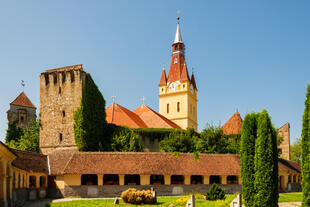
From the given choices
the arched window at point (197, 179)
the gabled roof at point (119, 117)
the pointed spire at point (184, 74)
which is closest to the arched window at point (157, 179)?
the arched window at point (197, 179)

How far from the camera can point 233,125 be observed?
48500mm

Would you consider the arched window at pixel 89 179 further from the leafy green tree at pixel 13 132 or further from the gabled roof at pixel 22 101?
the gabled roof at pixel 22 101

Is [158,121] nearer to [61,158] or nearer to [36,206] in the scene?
[61,158]

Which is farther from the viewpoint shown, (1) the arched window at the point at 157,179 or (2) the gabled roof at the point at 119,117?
(2) the gabled roof at the point at 119,117

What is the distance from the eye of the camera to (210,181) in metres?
33.5

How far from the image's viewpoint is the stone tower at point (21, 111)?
57.8 metres

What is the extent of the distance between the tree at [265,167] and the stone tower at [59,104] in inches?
849

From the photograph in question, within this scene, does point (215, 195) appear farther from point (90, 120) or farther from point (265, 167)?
point (90, 120)

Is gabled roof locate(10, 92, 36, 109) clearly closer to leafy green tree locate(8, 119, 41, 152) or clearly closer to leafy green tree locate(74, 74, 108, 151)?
leafy green tree locate(8, 119, 41, 152)

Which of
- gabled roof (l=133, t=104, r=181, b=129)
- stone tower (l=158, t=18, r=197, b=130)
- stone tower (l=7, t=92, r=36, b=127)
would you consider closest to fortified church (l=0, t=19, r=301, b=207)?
gabled roof (l=133, t=104, r=181, b=129)

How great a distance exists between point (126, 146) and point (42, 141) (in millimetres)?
9865

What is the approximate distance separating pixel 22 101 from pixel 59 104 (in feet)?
81.9

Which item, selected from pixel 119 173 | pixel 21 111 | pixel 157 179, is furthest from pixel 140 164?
pixel 21 111

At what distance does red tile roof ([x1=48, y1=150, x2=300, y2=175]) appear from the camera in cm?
3061
